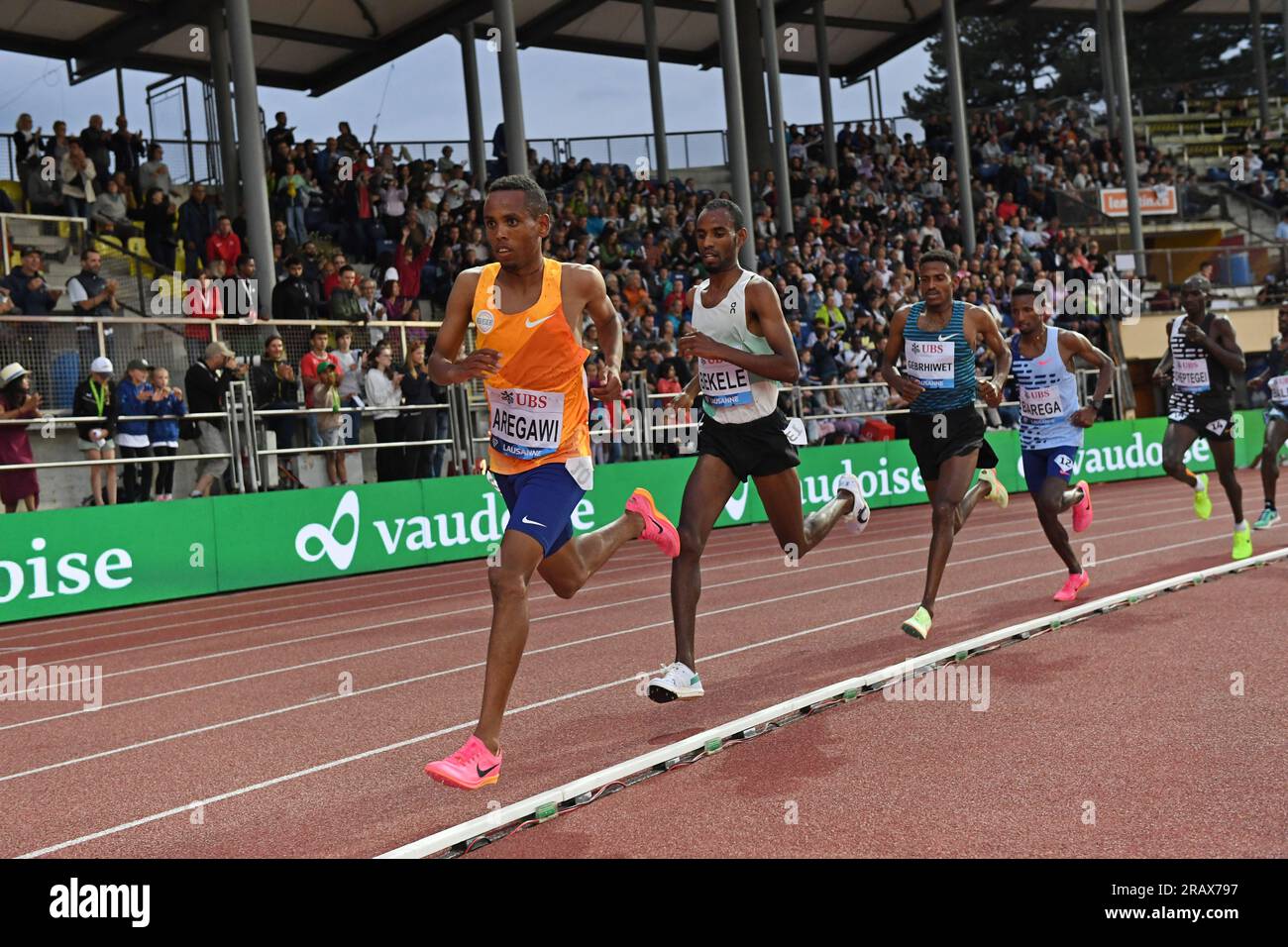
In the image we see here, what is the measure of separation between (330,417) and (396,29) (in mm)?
15920

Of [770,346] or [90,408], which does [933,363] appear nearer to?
[770,346]

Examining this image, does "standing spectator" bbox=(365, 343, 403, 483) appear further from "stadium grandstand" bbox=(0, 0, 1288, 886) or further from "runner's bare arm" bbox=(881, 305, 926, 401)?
"runner's bare arm" bbox=(881, 305, 926, 401)

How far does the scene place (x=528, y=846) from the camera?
436cm

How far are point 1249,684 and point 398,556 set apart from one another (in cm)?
1087

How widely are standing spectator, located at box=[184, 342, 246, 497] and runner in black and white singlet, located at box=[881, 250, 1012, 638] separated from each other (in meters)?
8.21

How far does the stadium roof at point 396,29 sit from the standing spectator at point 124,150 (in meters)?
3.85

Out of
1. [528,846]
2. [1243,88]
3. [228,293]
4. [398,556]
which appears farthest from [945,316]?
[1243,88]

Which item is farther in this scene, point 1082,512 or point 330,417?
point 330,417

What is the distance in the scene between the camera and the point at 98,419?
13.2m

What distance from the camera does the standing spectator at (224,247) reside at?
1752cm

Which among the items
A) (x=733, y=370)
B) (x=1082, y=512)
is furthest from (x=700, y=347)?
(x=1082, y=512)

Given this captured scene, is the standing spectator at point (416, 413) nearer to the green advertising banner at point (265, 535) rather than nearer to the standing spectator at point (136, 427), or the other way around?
the green advertising banner at point (265, 535)

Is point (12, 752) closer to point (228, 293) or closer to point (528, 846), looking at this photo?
point (528, 846)

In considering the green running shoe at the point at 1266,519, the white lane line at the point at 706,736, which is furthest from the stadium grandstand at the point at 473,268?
the green running shoe at the point at 1266,519
